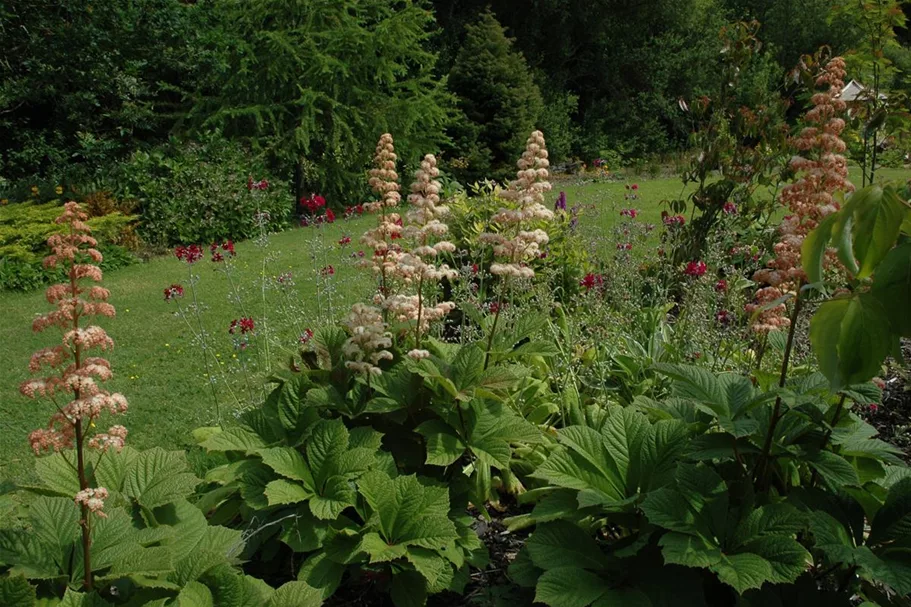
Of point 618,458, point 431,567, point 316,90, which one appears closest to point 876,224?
point 618,458

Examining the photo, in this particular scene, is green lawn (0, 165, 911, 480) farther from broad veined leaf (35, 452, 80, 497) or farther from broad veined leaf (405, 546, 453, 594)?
broad veined leaf (405, 546, 453, 594)

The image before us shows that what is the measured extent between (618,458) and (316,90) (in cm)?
1158

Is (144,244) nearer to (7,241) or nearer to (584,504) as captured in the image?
(7,241)

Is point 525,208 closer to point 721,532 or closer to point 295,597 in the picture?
point 721,532

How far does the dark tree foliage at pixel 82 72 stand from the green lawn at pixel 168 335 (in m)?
4.09

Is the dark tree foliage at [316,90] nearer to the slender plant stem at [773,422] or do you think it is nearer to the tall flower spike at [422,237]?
the tall flower spike at [422,237]

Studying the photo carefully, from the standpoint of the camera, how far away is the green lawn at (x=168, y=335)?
405cm

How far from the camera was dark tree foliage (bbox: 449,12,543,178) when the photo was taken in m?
14.8

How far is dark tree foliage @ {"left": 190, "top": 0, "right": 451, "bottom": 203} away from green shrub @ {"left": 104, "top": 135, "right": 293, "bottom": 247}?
3.79 feet

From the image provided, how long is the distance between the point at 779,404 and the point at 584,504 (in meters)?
0.56

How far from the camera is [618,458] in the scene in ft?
6.64

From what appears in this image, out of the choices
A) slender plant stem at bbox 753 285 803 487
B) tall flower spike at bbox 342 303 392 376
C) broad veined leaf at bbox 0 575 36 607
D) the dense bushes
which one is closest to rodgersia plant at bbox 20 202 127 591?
broad veined leaf at bbox 0 575 36 607

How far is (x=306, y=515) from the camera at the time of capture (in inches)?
83.6

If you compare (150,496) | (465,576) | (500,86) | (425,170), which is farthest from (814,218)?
(500,86)
